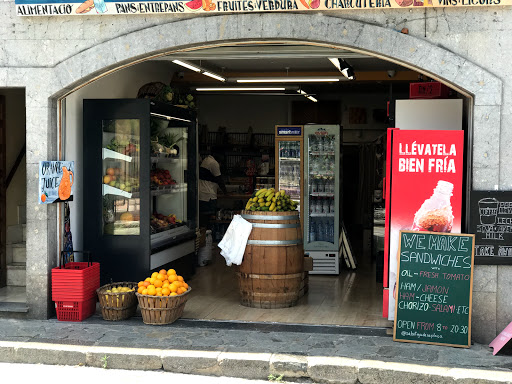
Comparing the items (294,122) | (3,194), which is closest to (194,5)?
(3,194)

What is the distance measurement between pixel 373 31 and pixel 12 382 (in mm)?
4850

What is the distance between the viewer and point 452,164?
6906 mm

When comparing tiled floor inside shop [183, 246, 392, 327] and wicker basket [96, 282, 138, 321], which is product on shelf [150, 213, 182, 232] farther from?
wicker basket [96, 282, 138, 321]

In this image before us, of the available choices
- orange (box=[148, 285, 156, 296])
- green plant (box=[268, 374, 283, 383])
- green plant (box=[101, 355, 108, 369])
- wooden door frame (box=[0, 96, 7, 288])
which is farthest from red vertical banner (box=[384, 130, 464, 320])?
wooden door frame (box=[0, 96, 7, 288])

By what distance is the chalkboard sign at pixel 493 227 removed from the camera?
6719 millimetres

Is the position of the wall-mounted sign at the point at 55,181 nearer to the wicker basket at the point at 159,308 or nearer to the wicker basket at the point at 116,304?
the wicker basket at the point at 116,304

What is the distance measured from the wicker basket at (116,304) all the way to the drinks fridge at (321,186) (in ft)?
14.1

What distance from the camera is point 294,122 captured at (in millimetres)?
16781

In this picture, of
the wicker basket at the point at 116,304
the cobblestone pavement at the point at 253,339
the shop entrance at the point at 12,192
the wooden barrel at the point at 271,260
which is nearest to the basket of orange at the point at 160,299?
the cobblestone pavement at the point at 253,339

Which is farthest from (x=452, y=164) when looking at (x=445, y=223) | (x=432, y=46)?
(x=432, y=46)

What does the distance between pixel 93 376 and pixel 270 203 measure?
3.40 metres

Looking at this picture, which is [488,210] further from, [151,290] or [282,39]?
[151,290]

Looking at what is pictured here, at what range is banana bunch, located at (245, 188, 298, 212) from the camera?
28.2ft

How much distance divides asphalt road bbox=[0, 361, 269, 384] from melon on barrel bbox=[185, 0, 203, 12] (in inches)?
150
